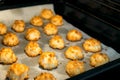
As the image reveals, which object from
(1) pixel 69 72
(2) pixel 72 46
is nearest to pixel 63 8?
(2) pixel 72 46

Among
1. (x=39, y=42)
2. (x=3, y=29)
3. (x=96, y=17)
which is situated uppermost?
(x=96, y=17)

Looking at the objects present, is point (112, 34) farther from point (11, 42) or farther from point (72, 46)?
point (11, 42)

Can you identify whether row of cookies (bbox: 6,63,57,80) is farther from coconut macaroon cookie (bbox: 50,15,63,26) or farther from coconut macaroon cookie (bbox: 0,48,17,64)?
coconut macaroon cookie (bbox: 50,15,63,26)

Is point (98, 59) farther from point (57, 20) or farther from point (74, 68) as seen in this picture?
point (57, 20)

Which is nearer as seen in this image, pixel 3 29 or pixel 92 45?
pixel 92 45

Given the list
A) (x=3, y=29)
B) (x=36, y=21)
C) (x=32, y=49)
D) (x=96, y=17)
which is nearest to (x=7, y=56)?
(x=32, y=49)

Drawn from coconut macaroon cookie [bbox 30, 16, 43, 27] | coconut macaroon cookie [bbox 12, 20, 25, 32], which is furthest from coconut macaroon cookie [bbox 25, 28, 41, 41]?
coconut macaroon cookie [bbox 30, 16, 43, 27]

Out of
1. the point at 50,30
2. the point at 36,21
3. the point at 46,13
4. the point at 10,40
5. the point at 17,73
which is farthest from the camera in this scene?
the point at 46,13
